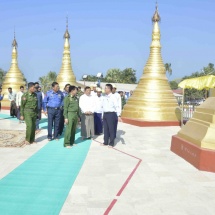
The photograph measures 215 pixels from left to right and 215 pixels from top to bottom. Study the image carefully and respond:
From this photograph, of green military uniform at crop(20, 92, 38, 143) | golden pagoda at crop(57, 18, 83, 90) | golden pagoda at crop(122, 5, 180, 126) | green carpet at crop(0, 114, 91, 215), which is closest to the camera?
green carpet at crop(0, 114, 91, 215)

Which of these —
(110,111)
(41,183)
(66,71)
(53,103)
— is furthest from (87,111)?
(66,71)

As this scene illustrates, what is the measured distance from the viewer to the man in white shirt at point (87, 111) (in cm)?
903

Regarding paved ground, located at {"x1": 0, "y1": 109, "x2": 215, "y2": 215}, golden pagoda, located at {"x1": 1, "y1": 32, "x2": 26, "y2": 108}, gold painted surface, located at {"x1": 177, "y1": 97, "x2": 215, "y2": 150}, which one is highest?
golden pagoda, located at {"x1": 1, "y1": 32, "x2": 26, "y2": 108}

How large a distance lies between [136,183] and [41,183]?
1529mm

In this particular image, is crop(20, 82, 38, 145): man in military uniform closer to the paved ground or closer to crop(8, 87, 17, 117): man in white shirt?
the paved ground

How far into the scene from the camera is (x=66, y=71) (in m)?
21.0

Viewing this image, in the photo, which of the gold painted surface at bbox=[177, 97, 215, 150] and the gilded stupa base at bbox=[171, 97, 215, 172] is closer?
the gilded stupa base at bbox=[171, 97, 215, 172]

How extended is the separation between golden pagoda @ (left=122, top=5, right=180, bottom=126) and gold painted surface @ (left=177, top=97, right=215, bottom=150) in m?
5.68

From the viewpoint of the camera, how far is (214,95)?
684 centimetres

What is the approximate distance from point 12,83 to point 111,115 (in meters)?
15.6

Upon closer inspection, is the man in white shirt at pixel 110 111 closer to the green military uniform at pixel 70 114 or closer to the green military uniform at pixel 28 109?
the green military uniform at pixel 70 114

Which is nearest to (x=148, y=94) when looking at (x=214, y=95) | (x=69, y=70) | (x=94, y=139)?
(x=94, y=139)

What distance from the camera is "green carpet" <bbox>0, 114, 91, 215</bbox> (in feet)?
12.9

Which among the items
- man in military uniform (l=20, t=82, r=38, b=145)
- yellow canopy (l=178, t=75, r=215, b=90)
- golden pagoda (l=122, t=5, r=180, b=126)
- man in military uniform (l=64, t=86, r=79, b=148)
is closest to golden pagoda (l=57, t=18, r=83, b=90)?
golden pagoda (l=122, t=5, r=180, b=126)
